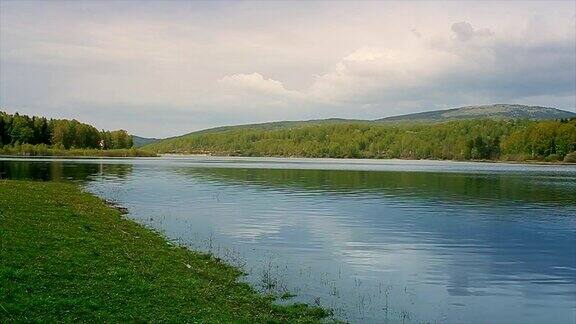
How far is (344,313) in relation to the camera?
18.6m

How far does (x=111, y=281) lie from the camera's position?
59.3 ft

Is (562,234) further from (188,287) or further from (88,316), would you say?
(88,316)

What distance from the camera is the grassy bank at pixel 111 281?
1506cm

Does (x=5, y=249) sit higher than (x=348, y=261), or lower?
higher

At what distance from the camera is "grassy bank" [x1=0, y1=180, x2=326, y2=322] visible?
1506 centimetres

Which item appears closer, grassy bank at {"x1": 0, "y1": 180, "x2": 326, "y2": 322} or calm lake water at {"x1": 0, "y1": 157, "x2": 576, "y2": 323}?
grassy bank at {"x1": 0, "y1": 180, "x2": 326, "y2": 322}

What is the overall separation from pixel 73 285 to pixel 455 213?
3784 cm

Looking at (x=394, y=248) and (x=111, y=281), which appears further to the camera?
(x=394, y=248)

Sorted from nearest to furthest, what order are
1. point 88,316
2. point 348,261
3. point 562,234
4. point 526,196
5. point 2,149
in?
1. point 88,316
2. point 348,261
3. point 562,234
4. point 526,196
5. point 2,149

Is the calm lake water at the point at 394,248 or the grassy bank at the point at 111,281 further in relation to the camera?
the calm lake water at the point at 394,248

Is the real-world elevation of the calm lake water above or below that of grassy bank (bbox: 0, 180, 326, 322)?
below

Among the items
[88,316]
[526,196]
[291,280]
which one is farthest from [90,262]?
[526,196]

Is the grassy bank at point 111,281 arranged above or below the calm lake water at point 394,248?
above

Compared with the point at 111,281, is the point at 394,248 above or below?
below
